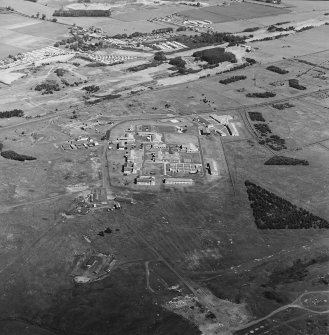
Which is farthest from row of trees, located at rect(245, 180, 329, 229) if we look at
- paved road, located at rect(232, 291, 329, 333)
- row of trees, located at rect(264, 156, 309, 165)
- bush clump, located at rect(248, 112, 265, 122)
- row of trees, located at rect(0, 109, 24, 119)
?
row of trees, located at rect(0, 109, 24, 119)

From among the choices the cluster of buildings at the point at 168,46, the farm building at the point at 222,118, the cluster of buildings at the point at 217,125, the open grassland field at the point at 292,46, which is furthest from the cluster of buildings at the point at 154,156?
the open grassland field at the point at 292,46

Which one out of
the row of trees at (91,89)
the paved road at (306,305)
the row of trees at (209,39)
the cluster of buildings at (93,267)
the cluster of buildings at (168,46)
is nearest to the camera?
the paved road at (306,305)

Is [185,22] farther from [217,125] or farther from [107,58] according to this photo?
[217,125]

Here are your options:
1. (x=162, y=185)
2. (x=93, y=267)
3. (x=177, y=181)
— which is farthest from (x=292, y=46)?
(x=93, y=267)

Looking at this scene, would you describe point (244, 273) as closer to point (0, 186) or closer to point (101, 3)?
point (0, 186)

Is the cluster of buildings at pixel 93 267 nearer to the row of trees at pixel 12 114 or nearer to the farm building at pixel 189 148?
the farm building at pixel 189 148

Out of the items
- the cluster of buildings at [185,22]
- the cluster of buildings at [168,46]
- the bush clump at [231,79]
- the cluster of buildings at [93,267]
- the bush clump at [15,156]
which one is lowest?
the cluster of buildings at [93,267]

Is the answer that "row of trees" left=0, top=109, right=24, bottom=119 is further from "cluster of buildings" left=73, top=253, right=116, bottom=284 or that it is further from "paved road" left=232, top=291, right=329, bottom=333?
"paved road" left=232, top=291, right=329, bottom=333

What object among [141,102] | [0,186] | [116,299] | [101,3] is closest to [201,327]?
[116,299]
